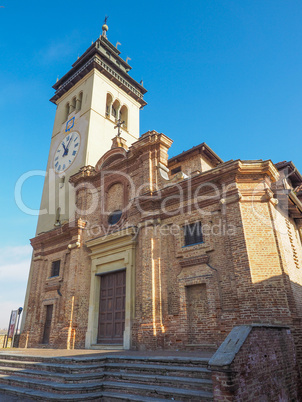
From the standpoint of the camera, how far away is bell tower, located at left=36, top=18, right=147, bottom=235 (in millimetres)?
19625

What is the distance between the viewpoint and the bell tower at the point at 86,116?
64.4 feet

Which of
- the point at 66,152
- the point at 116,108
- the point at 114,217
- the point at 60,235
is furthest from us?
the point at 116,108

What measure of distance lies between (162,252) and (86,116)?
13.2m

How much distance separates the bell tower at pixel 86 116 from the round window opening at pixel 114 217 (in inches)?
154

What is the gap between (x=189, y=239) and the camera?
37.7ft

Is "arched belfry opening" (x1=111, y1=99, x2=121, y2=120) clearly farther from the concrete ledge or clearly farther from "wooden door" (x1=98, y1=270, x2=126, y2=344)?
the concrete ledge

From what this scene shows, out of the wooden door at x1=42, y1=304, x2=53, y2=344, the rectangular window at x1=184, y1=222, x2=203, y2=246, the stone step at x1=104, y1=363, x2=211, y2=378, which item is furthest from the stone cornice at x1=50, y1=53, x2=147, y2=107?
the stone step at x1=104, y1=363, x2=211, y2=378

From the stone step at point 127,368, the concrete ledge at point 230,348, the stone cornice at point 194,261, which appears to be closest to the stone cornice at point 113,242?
the stone cornice at point 194,261

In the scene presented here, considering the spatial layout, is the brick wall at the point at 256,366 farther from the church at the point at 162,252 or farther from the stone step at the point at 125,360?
the stone step at the point at 125,360

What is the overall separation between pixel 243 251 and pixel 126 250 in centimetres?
542

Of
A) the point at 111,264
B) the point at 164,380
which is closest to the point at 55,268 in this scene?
the point at 111,264

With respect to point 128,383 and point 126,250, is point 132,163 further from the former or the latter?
point 128,383

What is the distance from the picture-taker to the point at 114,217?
14828mm

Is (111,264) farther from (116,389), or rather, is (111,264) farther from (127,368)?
(116,389)
